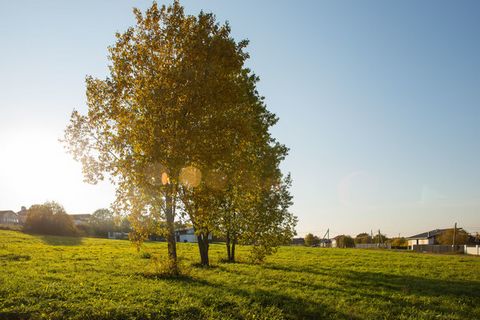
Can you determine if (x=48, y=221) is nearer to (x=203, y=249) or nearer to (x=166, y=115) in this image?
(x=203, y=249)

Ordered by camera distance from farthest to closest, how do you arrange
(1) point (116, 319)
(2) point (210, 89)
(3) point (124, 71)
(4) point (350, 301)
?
(3) point (124, 71)
(2) point (210, 89)
(4) point (350, 301)
(1) point (116, 319)

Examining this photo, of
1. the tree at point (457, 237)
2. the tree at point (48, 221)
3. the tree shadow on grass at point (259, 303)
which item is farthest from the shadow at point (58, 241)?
the tree at point (457, 237)

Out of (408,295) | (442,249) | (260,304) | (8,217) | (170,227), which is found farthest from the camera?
(8,217)

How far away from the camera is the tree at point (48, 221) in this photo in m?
86.4

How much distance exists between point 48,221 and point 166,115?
3139 inches

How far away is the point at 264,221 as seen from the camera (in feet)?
111

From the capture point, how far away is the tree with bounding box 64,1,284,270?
2066 cm

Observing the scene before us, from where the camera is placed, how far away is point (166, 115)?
20.9 metres

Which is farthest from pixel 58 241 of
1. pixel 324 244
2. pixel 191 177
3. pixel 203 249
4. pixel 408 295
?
pixel 324 244

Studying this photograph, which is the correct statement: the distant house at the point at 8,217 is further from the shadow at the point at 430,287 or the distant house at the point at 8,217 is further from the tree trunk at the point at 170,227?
the shadow at the point at 430,287

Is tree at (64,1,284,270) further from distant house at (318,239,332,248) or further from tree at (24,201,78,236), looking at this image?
distant house at (318,239,332,248)

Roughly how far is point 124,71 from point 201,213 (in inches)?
373

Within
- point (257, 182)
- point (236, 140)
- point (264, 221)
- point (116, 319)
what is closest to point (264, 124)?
point (257, 182)

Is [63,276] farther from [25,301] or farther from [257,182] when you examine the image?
[257,182]
